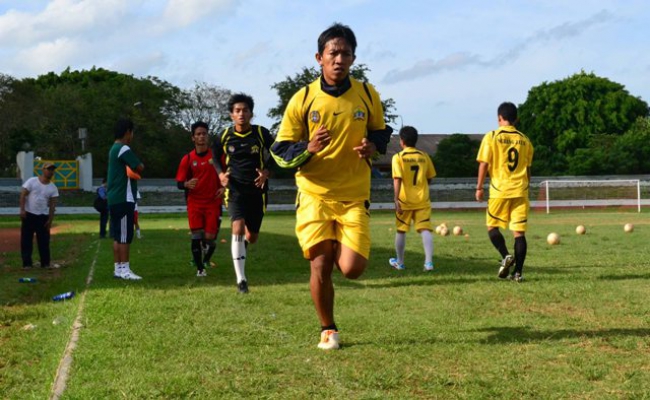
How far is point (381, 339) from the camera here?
591 centimetres

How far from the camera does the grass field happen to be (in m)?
4.55

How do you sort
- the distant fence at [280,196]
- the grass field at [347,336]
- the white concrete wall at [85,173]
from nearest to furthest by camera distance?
the grass field at [347,336]
the distant fence at [280,196]
the white concrete wall at [85,173]

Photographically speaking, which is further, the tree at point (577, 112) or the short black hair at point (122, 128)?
the tree at point (577, 112)

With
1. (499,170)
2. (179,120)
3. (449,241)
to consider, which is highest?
(179,120)

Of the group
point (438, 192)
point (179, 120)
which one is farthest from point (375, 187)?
point (179, 120)

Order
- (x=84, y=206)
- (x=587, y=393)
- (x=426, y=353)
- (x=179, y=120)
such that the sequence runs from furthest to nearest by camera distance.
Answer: (x=179, y=120) → (x=84, y=206) → (x=426, y=353) → (x=587, y=393)

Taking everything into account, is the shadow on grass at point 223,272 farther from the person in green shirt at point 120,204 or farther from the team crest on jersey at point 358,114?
the team crest on jersey at point 358,114

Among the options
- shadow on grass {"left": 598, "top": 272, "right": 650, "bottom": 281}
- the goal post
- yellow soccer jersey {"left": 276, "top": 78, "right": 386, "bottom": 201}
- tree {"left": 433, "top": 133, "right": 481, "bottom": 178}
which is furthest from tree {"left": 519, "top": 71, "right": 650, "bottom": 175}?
yellow soccer jersey {"left": 276, "top": 78, "right": 386, "bottom": 201}

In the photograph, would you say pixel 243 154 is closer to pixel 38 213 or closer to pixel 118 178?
pixel 118 178

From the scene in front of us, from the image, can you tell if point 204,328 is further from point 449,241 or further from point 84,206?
point 84,206

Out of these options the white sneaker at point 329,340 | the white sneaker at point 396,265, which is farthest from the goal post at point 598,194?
the white sneaker at point 329,340

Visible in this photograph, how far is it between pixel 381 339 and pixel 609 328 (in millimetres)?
1939

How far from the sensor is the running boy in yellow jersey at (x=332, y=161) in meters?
5.74

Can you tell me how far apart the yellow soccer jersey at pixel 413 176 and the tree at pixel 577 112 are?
62746 mm
